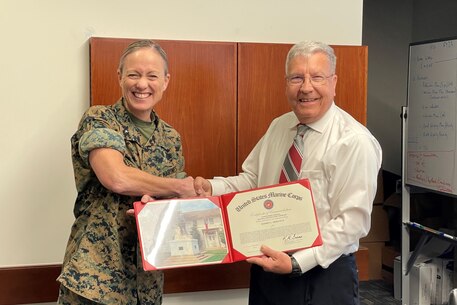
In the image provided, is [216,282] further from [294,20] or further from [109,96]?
[294,20]

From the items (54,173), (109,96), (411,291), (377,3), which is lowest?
(411,291)

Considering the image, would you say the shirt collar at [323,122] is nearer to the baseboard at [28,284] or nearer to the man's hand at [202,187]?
the man's hand at [202,187]

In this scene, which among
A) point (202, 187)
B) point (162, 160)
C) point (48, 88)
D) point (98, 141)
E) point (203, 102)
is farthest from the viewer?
point (203, 102)

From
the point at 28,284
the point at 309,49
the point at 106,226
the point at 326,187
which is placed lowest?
the point at 28,284

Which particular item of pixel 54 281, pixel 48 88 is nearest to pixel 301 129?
pixel 48 88

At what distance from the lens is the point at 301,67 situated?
178 centimetres

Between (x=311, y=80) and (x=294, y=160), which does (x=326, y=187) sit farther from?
(x=311, y=80)

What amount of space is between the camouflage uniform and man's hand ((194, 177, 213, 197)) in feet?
0.76

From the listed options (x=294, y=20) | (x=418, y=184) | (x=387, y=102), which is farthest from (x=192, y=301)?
(x=387, y=102)

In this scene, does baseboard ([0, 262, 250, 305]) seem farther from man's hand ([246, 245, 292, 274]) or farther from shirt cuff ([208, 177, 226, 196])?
man's hand ([246, 245, 292, 274])

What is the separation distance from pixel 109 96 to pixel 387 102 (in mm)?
3702

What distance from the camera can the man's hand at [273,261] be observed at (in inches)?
66.4

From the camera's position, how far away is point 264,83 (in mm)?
2393

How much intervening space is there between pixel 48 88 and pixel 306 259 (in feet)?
4.44
